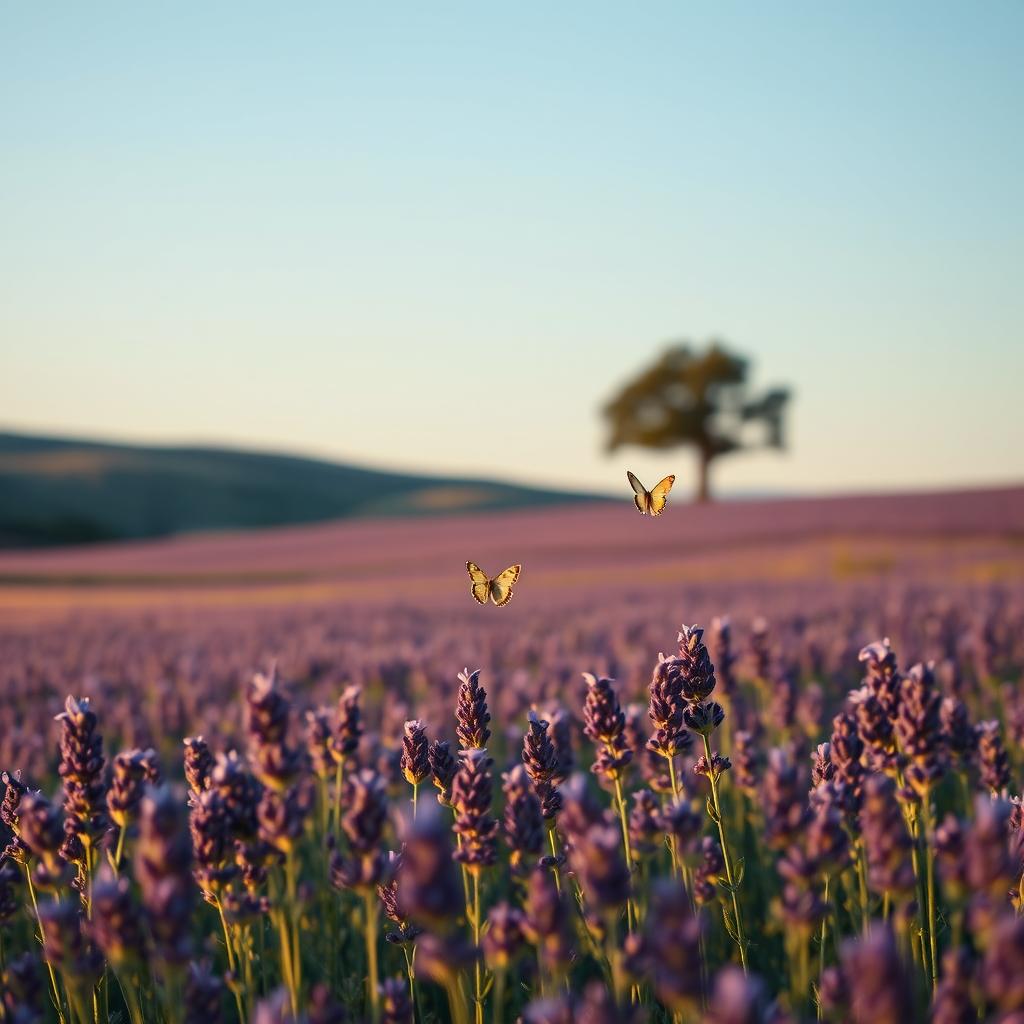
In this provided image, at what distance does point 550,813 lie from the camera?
8.74 ft

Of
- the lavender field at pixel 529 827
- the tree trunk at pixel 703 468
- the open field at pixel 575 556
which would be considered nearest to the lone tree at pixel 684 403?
the tree trunk at pixel 703 468

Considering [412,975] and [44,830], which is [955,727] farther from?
[44,830]

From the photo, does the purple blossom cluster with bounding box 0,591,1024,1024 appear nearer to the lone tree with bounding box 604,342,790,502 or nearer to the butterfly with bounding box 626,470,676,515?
the butterfly with bounding box 626,470,676,515

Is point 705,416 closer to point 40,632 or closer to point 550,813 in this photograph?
point 40,632

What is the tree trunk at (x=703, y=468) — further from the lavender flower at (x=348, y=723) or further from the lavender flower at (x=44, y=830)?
the lavender flower at (x=44, y=830)

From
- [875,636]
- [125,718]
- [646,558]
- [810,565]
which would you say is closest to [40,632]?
[125,718]

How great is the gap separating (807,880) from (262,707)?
3.33 feet

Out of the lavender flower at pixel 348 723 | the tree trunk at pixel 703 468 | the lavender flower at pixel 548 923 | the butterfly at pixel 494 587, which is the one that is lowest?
the lavender flower at pixel 548 923

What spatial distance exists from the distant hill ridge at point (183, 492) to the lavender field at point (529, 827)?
6080cm

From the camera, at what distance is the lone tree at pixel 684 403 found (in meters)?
58.8

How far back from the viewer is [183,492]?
8281 cm

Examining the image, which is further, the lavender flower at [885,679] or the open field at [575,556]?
the open field at [575,556]

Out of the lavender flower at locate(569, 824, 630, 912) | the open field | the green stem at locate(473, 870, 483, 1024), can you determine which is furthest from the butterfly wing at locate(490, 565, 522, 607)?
the open field

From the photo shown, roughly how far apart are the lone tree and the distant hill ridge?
68.5 ft
